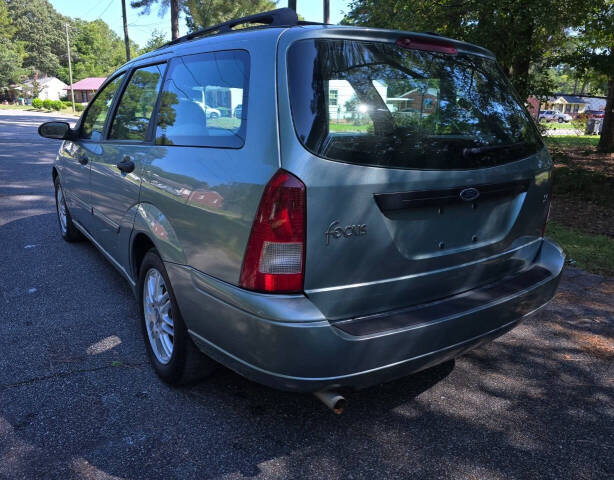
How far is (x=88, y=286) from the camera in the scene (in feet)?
14.5

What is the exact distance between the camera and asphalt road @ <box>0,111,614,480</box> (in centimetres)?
228

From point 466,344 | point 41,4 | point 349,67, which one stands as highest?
point 41,4

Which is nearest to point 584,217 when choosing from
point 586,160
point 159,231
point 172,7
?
point 159,231

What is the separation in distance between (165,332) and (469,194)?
6.08ft

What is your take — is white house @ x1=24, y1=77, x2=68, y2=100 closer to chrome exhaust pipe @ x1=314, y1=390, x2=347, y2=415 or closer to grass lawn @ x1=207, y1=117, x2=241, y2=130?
A: grass lawn @ x1=207, y1=117, x2=241, y2=130

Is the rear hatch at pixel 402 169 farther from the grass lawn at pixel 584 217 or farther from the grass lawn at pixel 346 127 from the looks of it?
the grass lawn at pixel 584 217

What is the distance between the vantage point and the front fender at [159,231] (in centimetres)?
254

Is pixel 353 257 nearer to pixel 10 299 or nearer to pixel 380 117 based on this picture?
pixel 380 117

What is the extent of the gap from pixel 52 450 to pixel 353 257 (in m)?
1.64

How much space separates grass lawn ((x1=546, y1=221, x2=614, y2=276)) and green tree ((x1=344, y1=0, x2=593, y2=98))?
328 centimetres

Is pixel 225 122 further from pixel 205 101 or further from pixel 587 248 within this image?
pixel 587 248

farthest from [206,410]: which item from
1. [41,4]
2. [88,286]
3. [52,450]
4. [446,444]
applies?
[41,4]

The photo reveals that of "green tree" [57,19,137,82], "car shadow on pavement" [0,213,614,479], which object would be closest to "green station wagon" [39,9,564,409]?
"car shadow on pavement" [0,213,614,479]

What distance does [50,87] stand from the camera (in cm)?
9556
